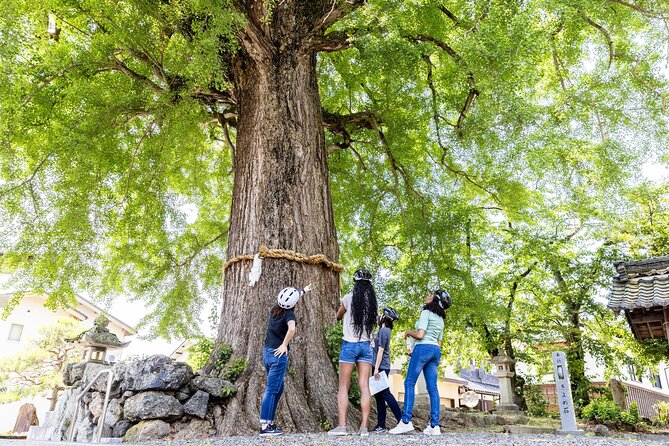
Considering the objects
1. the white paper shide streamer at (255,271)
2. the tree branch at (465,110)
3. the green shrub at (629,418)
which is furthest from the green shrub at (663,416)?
the white paper shide streamer at (255,271)

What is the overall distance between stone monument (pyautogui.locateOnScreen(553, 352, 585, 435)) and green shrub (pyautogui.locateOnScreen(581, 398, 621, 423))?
24.5ft

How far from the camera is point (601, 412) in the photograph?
40.1ft

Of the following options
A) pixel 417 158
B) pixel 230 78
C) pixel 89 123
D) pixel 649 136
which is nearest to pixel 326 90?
pixel 417 158

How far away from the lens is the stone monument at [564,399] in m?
5.97

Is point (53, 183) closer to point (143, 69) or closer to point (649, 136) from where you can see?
point (143, 69)

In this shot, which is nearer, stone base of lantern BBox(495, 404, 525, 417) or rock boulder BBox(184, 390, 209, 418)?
rock boulder BBox(184, 390, 209, 418)

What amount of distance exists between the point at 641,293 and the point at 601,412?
811cm

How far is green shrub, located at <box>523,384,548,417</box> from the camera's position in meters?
14.0

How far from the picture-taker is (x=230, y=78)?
290 inches

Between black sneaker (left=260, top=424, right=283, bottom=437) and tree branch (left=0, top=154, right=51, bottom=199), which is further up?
tree branch (left=0, top=154, right=51, bottom=199)

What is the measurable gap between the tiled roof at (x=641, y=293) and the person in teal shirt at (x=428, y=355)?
2.89 metres

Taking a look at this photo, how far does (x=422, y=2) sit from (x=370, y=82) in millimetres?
2159

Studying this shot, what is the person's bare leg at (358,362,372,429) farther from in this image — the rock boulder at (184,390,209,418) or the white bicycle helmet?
the rock boulder at (184,390,209,418)

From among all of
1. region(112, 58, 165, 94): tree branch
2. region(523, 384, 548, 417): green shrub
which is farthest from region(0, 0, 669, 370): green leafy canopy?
region(523, 384, 548, 417): green shrub
